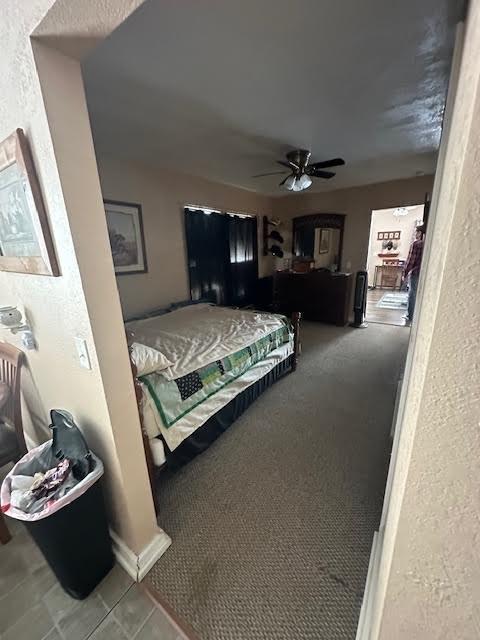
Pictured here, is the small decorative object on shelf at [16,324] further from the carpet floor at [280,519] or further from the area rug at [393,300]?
the area rug at [393,300]

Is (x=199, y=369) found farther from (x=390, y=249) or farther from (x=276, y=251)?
(x=390, y=249)

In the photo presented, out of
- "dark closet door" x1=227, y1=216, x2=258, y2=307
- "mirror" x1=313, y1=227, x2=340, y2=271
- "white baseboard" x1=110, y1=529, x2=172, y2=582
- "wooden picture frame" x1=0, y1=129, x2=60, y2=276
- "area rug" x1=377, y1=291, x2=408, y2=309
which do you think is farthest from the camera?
"area rug" x1=377, y1=291, x2=408, y2=309

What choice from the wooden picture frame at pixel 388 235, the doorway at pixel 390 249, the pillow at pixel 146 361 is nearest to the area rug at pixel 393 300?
the doorway at pixel 390 249

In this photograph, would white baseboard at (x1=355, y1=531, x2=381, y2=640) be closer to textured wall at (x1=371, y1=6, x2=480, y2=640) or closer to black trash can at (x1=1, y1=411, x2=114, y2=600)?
textured wall at (x1=371, y1=6, x2=480, y2=640)

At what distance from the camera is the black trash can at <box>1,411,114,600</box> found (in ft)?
3.38

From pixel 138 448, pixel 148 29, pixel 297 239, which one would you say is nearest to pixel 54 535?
pixel 138 448

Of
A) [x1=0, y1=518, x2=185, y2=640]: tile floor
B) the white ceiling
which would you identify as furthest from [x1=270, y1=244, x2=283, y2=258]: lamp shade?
[x1=0, y1=518, x2=185, y2=640]: tile floor

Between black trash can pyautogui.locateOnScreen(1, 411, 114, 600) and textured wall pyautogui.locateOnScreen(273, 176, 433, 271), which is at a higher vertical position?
textured wall pyautogui.locateOnScreen(273, 176, 433, 271)

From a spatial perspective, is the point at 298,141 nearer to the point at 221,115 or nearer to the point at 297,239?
the point at 221,115

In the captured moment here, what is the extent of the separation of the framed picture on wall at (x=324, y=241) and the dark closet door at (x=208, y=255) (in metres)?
2.02

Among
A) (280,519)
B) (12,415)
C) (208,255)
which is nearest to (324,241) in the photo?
(208,255)

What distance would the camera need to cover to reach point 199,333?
8.20ft

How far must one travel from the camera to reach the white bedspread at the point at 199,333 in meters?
1.98

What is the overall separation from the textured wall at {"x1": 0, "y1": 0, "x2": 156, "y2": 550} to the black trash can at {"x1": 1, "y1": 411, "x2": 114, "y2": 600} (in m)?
0.07
